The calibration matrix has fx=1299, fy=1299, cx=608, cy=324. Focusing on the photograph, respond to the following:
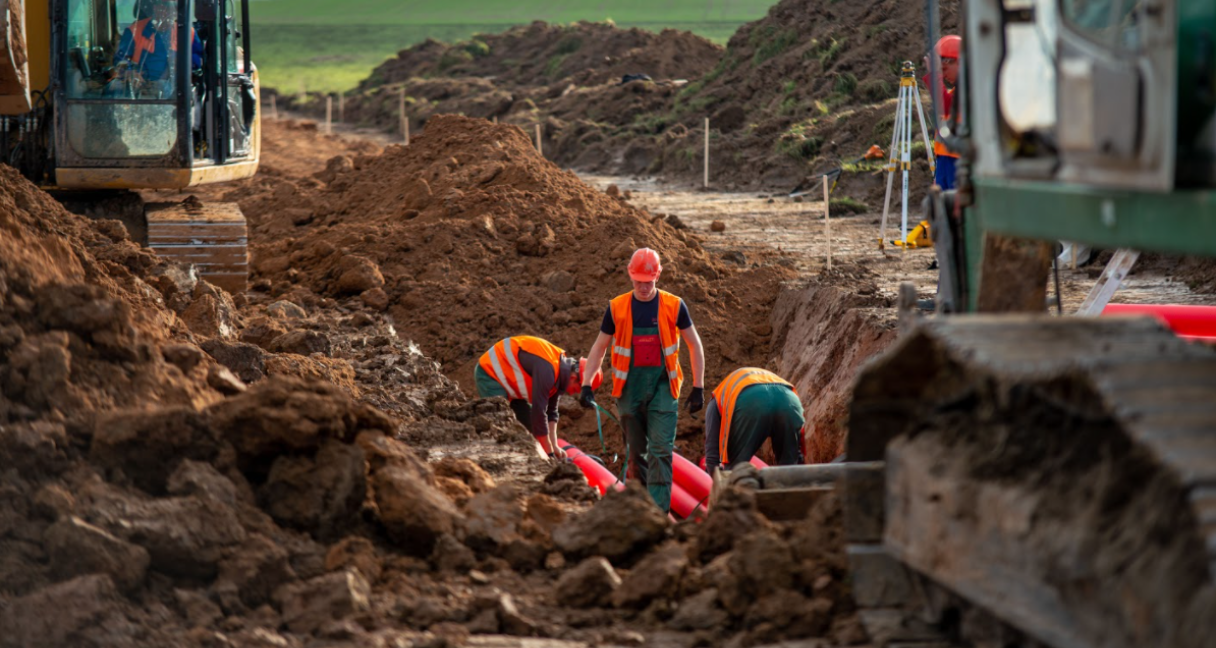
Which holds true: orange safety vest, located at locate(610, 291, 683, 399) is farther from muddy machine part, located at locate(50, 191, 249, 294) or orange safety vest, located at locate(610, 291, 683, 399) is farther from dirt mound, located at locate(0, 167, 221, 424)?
muddy machine part, located at locate(50, 191, 249, 294)

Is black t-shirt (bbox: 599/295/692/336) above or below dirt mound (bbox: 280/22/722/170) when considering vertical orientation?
below

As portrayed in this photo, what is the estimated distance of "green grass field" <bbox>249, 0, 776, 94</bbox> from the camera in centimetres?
7044

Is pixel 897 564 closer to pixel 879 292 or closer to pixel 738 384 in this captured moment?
pixel 738 384

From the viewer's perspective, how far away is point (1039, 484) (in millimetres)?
3367

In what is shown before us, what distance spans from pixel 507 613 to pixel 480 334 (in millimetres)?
8475

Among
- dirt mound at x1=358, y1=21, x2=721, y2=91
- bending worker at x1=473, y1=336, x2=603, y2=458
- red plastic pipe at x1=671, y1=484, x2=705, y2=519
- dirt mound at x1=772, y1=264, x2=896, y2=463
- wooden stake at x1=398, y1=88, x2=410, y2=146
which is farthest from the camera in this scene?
dirt mound at x1=358, y1=21, x2=721, y2=91

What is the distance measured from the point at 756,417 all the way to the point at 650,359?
2.72 feet

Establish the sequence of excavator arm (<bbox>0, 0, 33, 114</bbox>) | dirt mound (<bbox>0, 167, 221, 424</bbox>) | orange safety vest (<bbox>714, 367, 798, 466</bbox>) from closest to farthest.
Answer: dirt mound (<bbox>0, 167, 221, 424</bbox>)
excavator arm (<bbox>0, 0, 33, 114</bbox>)
orange safety vest (<bbox>714, 367, 798, 466</bbox>)

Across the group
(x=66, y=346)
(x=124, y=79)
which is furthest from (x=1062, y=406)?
(x=124, y=79)

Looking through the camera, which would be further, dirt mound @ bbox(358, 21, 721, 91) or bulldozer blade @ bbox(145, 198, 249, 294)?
dirt mound @ bbox(358, 21, 721, 91)

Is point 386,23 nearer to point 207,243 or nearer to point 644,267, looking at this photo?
point 207,243

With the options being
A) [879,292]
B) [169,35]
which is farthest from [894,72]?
[169,35]

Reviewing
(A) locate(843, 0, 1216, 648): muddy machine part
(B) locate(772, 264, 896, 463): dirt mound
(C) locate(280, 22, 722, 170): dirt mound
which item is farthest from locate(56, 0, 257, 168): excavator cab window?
(C) locate(280, 22, 722, 170): dirt mound

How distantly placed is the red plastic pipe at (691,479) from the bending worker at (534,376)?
86 cm
